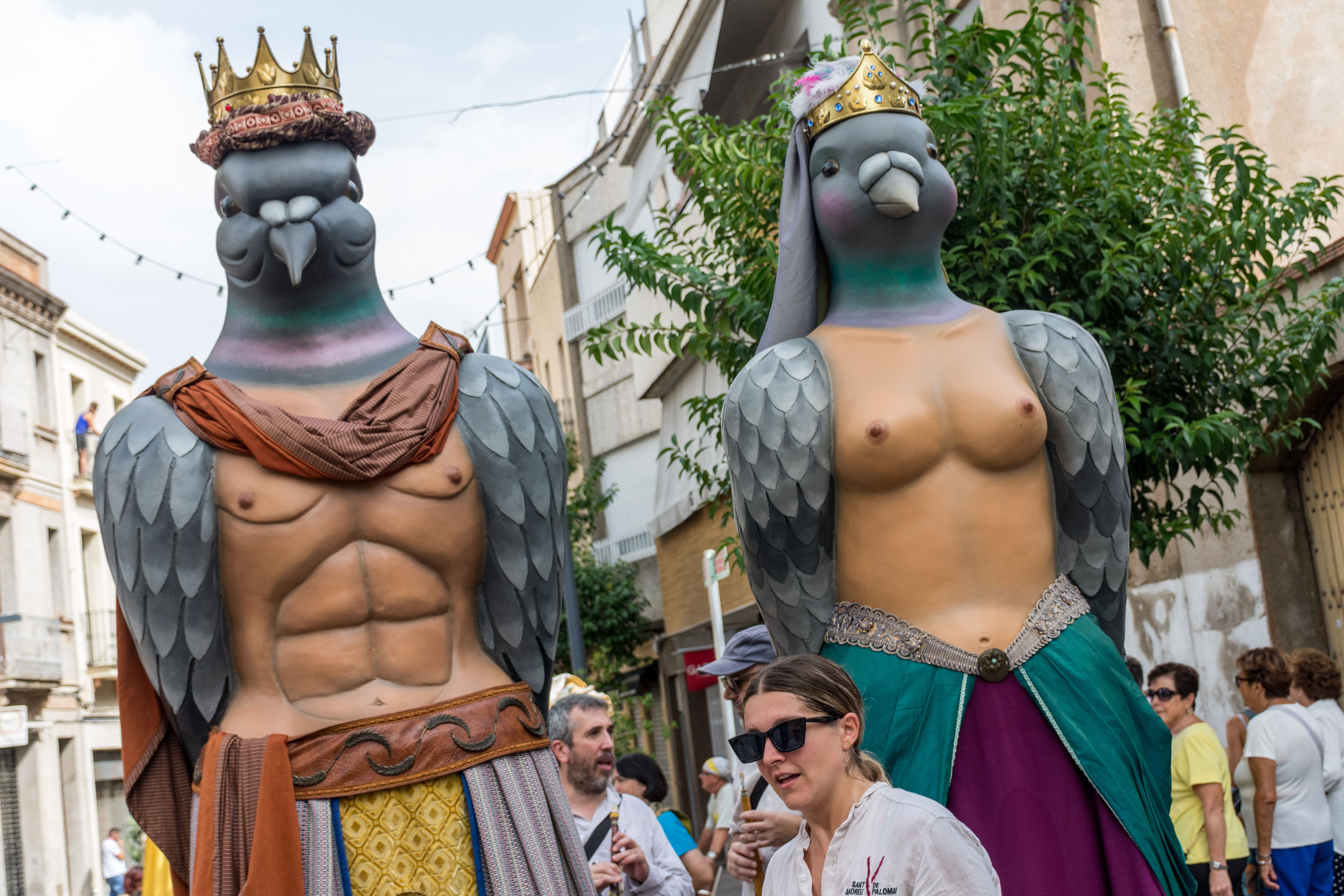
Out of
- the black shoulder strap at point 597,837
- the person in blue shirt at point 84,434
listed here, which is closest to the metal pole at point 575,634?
the black shoulder strap at point 597,837

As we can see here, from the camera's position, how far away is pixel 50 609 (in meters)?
25.3

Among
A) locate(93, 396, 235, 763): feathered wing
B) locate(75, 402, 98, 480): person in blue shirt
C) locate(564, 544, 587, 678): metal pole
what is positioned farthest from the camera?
locate(75, 402, 98, 480): person in blue shirt

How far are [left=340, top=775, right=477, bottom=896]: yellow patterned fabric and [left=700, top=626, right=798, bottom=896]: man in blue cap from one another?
27.7 inches

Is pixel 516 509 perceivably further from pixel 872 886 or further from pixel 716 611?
pixel 716 611

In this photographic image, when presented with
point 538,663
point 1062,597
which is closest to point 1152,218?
point 1062,597

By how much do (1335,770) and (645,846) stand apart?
3205mm

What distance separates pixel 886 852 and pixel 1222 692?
24.3 feet

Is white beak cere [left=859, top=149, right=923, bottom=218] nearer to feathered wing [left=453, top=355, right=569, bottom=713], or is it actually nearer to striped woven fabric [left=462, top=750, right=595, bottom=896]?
feathered wing [left=453, top=355, right=569, bottom=713]

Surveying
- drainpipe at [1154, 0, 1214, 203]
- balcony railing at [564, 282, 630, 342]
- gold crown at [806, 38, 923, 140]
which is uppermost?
balcony railing at [564, 282, 630, 342]

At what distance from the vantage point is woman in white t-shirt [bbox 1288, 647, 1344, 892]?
6.55 m

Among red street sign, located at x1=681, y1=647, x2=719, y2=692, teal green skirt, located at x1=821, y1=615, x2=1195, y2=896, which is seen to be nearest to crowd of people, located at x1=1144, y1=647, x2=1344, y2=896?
teal green skirt, located at x1=821, y1=615, x2=1195, y2=896

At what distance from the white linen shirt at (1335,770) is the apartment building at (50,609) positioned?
19709 mm

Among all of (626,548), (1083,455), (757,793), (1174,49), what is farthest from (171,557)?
(626,548)

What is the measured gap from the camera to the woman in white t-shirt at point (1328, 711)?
21.5ft
